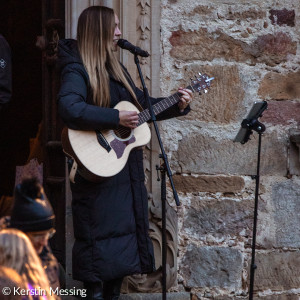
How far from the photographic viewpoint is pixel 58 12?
523cm

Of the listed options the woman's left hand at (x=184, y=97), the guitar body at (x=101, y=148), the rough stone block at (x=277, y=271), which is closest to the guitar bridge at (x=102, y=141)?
the guitar body at (x=101, y=148)

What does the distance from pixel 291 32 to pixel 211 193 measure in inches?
45.3

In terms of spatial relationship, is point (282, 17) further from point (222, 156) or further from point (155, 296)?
point (155, 296)

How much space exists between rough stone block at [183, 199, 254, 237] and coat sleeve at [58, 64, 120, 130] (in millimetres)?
1191

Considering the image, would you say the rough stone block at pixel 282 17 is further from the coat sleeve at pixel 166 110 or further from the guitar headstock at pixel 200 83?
the coat sleeve at pixel 166 110

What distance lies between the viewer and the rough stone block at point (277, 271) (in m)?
5.00

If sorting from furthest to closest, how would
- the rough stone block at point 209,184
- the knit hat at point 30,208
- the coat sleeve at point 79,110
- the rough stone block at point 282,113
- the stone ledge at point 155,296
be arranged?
the rough stone block at point 282,113, the rough stone block at point 209,184, the stone ledge at point 155,296, the coat sleeve at point 79,110, the knit hat at point 30,208

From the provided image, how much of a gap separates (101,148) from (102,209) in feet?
1.01

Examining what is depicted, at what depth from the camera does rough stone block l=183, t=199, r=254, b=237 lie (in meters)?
4.93

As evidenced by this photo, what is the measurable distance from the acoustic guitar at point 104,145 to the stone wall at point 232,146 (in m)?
0.81

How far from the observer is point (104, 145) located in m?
3.97

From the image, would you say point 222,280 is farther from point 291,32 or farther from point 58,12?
point 58,12

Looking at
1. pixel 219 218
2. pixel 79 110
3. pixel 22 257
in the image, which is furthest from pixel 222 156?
pixel 22 257

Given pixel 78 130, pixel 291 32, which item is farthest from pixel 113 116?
pixel 291 32
